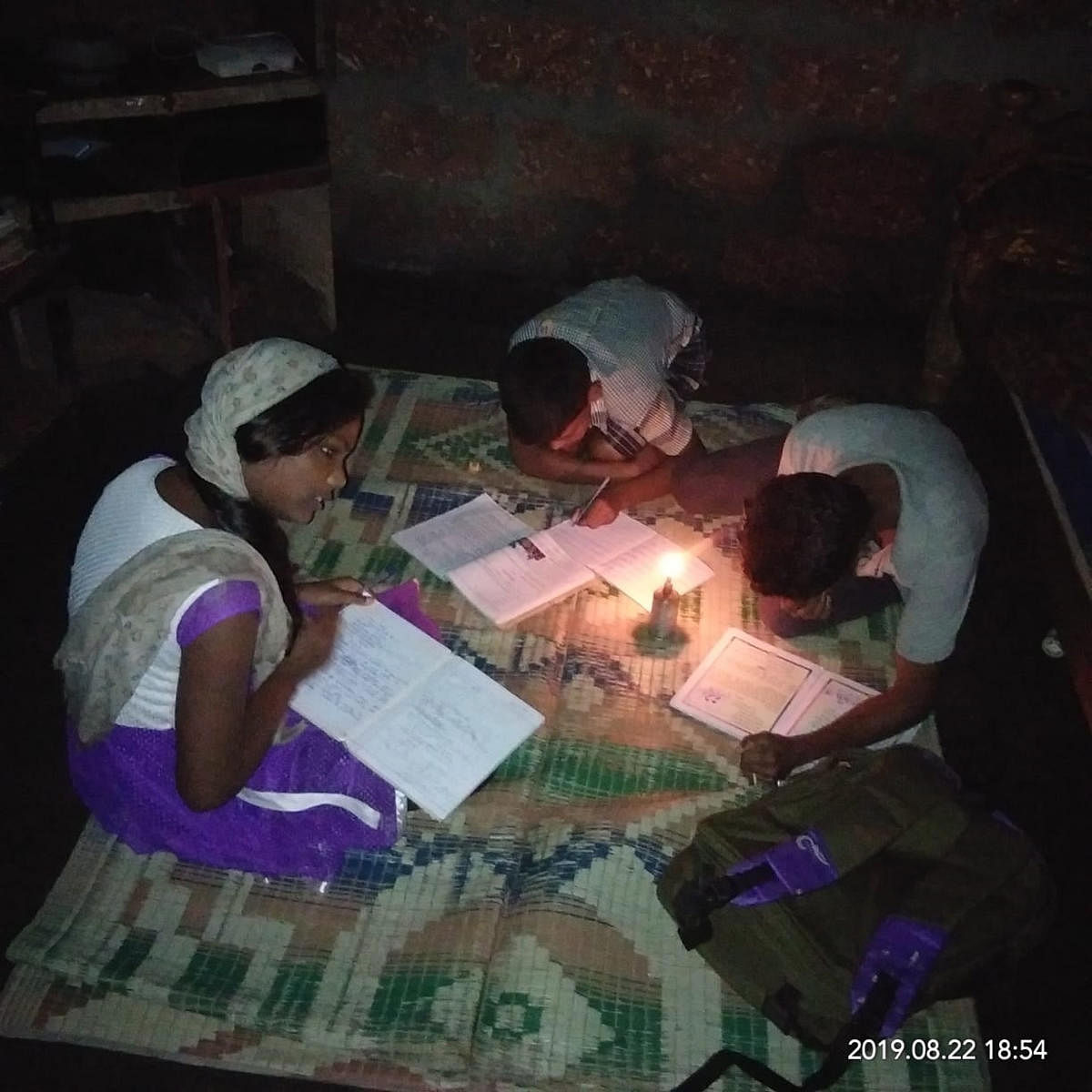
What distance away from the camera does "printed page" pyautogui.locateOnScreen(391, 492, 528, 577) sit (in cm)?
249

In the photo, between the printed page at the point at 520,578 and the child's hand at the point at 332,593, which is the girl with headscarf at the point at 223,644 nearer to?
the child's hand at the point at 332,593

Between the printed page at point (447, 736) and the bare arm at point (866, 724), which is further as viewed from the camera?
the bare arm at point (866, 724)

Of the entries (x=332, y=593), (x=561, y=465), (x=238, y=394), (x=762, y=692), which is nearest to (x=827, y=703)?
(x=762, y=692)

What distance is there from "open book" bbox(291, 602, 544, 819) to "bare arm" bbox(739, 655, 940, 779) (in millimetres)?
442

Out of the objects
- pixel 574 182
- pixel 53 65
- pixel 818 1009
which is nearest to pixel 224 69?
pixel 53 65

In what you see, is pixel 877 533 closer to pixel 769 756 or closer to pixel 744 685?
pixel 744 685

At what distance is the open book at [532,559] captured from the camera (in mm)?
2395

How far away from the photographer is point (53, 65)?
2.81 metres

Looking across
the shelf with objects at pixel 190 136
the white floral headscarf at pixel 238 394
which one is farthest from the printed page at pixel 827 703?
the shelf with objects at pixel 190 136

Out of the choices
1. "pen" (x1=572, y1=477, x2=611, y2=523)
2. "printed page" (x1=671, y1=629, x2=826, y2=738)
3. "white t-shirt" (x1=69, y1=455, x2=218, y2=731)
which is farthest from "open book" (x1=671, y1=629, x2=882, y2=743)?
"white t-shirt" (x1=69, y1=455, x2=218, y2=731)

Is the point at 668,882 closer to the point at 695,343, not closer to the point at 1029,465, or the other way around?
the point at 1029,465

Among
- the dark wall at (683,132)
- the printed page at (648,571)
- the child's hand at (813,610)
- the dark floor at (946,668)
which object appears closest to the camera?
the dark floor at (946,668)

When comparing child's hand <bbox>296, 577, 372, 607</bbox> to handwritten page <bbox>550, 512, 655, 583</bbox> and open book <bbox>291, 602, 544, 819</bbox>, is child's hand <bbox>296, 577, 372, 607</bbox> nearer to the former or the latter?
open book <bbox>291, 602, 544, 819</bbox>

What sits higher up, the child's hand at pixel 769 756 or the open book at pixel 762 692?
the child's hand at pixel 769 756
